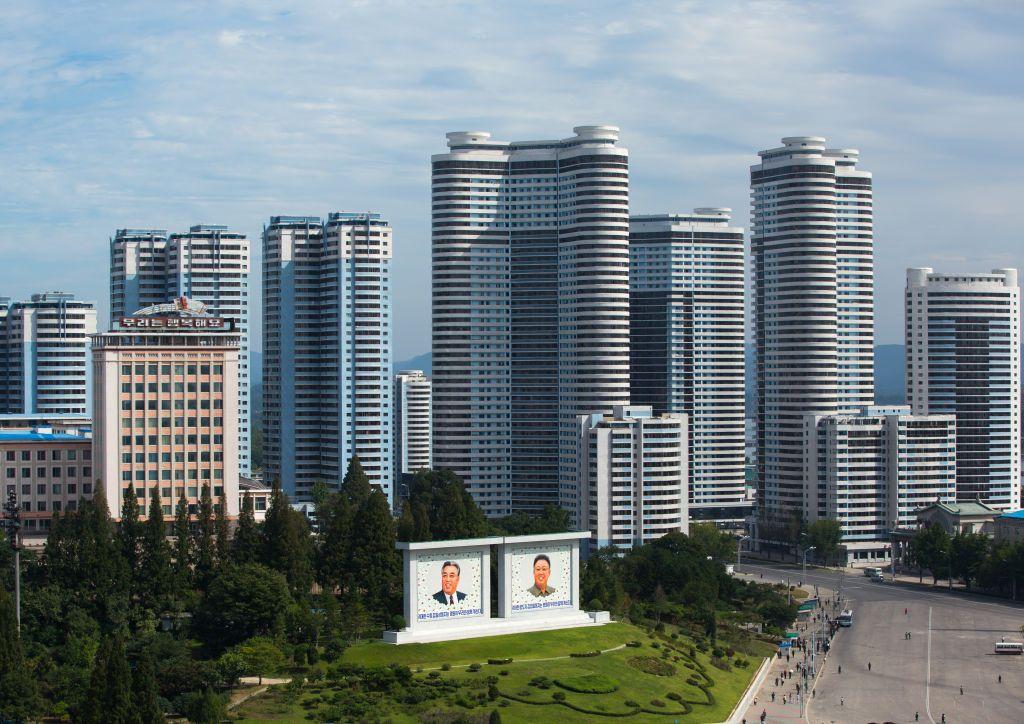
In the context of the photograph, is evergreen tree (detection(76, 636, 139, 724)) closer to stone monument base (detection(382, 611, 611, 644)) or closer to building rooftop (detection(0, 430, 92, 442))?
stone monument base (detection(382, 611, 611, 644))

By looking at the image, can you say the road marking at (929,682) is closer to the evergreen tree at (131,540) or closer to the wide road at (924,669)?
the wide road at (924,669)

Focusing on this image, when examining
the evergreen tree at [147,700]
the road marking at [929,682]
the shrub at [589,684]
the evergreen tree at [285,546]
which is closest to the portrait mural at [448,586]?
the shrub at [589,684]

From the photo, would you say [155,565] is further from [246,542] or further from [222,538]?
[246,542]

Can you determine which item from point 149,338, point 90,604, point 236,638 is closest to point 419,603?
point 236,638

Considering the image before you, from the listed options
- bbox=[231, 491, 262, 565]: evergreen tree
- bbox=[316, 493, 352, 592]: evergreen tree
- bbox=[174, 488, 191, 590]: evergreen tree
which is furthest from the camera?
bbox=[316, 493, 352, 592]: evergreen tree

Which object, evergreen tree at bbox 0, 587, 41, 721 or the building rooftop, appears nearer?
evergreen tree at bbox 0, 587, 41, 721

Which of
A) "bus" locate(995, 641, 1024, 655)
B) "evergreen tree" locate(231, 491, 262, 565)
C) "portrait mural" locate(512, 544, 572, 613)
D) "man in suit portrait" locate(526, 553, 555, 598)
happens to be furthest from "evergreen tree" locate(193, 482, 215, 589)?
"bus" locate(995, 641, 1024, 655)

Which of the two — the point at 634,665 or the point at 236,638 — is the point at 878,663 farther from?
the point at 236,638
